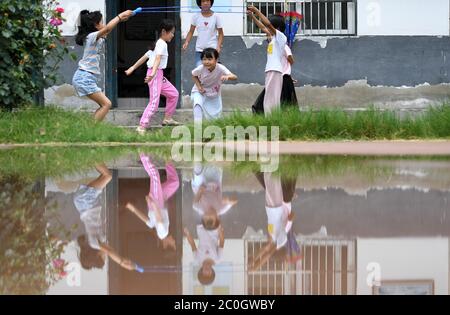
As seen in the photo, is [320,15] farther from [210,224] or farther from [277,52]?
[210,224]

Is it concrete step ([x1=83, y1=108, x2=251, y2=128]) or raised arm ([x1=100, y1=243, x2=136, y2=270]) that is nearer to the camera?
raised arm ([x1=100, y1=243, x2=136, y2=270])

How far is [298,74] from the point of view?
15.7 m

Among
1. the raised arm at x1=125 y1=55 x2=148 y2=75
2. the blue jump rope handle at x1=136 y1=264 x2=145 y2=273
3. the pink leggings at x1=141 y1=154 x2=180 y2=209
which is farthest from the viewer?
the raised arm at x1=125 y1=55 x2=148 y2=75

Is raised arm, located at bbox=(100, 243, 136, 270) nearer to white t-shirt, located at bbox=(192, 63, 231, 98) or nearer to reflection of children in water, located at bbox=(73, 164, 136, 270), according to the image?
reflection of children in water, located at bbox=(73, 164, 136, 270)

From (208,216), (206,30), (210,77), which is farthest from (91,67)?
(208,216)

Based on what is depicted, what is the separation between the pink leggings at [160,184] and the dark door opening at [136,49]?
8292mm

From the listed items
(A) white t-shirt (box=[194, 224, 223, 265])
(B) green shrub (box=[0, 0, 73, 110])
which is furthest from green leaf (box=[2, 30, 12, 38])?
(A) white t-shirt (box=[194, 224, 223, 265])

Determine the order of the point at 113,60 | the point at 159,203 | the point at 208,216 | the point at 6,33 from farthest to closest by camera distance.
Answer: the point at 113,60, the point at 6,33, the point at 159,203, the point at 208,216

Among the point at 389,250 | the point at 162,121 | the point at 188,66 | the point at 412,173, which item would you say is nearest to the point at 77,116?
the point at 162,121

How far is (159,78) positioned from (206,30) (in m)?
0.94

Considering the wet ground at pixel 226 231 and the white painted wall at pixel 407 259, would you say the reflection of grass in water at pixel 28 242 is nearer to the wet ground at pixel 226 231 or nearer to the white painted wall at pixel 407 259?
the wet ground at pixel 226 231

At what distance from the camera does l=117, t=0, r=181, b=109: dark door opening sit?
55.7 feet

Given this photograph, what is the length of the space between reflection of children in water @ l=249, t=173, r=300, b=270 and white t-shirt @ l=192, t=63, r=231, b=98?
495 centimetres

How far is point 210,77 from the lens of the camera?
12.5 metres
